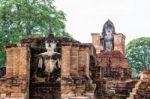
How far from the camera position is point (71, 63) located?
1698cm

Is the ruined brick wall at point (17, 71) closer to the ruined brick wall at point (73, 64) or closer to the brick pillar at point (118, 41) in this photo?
the ruined brick wall at point (73, 64)

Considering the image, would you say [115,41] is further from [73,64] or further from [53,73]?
[73,64]

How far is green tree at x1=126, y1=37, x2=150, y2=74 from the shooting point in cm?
5041

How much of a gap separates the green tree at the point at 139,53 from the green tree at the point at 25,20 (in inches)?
610

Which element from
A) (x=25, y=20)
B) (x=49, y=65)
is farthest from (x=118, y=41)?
(x=49, y=65)

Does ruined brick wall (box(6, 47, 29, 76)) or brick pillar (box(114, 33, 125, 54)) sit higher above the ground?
brick pillar (box(114, 33, 125, 54))

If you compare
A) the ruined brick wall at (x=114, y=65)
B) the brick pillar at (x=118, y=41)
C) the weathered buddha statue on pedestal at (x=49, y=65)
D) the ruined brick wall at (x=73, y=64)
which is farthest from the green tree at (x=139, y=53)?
the ruined brick wall at (x=73, y=64)

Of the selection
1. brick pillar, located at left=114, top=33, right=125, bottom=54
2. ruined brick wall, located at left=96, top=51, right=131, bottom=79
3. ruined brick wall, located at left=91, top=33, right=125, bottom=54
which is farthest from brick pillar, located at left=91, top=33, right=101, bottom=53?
ruined brick wall, located at left=96, top=51, right=131, bottom=79

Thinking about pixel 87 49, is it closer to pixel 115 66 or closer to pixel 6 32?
pixel 115 66

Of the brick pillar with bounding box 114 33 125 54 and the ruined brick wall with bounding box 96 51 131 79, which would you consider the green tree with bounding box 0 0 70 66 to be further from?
the ruined brick wall with bounding box 96 51 131 79

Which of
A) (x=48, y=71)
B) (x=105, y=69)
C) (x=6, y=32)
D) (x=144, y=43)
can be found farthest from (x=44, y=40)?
(x=144, y=43)

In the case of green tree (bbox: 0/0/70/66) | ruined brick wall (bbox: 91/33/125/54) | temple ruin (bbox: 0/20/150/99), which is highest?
green tree (bbox: 0/0/70/66)

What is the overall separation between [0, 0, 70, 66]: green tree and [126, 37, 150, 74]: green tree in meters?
15.5

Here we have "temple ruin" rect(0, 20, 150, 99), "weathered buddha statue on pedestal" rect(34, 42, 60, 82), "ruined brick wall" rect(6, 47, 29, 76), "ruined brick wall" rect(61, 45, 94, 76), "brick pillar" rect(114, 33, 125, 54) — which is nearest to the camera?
"temple ruin" rect(0, 20, 150, 99)
